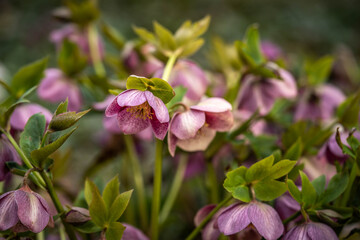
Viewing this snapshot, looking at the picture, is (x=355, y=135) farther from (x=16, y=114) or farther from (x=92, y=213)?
(x=16, y=114)

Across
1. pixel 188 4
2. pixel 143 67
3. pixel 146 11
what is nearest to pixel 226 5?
pixel 188 4

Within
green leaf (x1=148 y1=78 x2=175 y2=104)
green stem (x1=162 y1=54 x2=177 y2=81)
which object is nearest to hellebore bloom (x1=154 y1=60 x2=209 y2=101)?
green stem (x1=162 y1=54 x2=177 y2=81)

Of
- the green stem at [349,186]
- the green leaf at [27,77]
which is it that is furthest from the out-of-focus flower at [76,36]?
the green stem at [349,186]

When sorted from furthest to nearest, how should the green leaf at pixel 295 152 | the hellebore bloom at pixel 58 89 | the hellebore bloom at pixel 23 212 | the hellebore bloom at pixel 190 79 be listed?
the hellebore bloom at pixel 58 89, the hellebore bloom at pixel 190 79, the green leaf at pixel 295 152, the hellebore bloom at pixel 23 212

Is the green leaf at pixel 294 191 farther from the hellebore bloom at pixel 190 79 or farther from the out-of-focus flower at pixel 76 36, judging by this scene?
the out-of-focus flower at pixel 76 36

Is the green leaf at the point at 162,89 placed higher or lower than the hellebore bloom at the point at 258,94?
higher

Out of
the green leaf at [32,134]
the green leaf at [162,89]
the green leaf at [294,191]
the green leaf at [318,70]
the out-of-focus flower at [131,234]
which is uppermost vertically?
the green leaf at [162,89]
